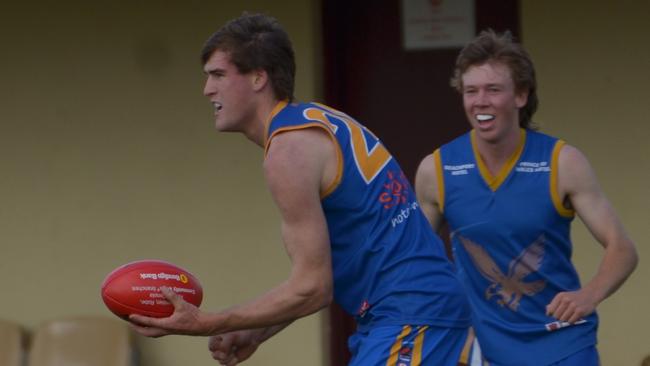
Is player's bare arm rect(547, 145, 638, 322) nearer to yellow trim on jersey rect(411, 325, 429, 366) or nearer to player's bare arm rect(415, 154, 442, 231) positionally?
player's bare arm rect(415, 154, 442, 231)

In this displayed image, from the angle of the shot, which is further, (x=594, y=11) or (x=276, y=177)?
(x=594, y=11)

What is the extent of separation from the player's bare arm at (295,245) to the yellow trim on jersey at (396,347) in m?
0.25

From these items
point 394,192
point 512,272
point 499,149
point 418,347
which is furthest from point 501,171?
point 418,347

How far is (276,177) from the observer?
429 centimetres

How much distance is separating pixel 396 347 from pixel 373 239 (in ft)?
1.08

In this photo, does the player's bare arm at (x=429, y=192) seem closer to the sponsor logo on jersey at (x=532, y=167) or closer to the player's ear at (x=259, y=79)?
the sponsor logo on jersey at (x=532, y=167)

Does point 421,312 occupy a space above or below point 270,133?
below

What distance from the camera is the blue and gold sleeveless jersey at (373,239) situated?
14.4ft

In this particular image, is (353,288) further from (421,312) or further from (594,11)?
(594,11)

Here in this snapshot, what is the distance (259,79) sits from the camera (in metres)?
4.52

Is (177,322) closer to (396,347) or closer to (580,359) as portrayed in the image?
(396,347)

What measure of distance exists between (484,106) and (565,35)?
2170mm

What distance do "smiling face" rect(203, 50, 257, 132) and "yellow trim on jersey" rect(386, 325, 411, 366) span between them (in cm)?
78

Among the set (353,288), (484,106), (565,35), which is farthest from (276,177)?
(565,35)
